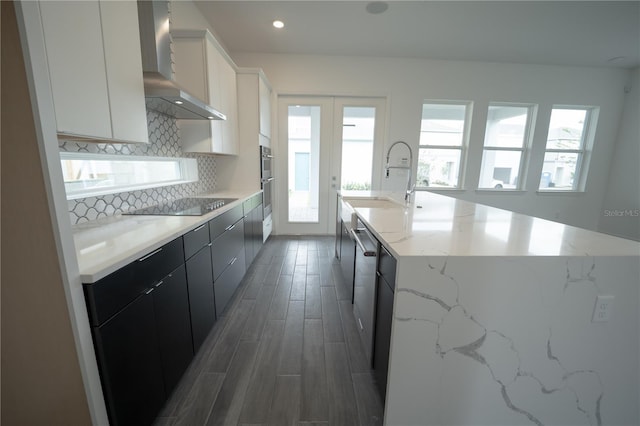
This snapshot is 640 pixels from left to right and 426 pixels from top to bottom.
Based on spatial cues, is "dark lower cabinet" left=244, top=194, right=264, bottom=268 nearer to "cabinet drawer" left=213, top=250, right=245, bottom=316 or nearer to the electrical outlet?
"cabinet drawer" left=213, top=250, right=245, bottom=316

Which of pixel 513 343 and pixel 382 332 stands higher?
pixel 513 343

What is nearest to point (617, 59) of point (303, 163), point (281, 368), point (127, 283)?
point (303, 163)

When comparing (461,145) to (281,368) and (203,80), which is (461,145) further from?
(281,368)

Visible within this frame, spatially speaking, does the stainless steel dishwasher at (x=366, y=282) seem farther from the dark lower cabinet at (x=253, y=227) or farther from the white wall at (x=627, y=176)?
the white wall at (x=627, y=176)

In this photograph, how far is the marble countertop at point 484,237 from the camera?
99 centimetres

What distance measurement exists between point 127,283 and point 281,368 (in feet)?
3.42

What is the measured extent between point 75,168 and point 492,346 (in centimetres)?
228

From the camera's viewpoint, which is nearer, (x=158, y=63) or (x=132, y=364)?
(x=132, y=364)

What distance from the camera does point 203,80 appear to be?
2.33 metres

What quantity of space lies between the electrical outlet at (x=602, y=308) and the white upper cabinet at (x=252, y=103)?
3331 mm

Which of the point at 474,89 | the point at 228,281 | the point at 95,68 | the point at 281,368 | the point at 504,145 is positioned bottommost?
the point at 281,368

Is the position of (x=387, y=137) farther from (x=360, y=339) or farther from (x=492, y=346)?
(x=492, y=346)

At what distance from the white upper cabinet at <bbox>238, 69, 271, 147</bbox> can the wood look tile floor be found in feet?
6.59

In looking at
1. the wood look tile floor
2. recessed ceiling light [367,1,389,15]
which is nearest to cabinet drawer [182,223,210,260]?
the wood look tile floor
